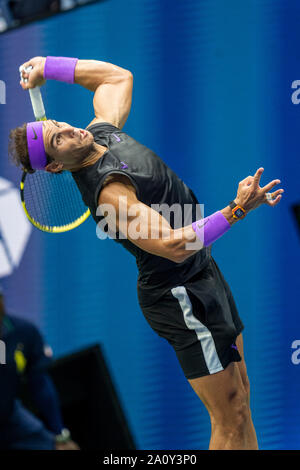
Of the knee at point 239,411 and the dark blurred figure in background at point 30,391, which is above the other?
the knee at point 239,411

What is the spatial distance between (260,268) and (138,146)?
48.7 inches

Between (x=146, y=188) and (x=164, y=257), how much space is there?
0.28 m

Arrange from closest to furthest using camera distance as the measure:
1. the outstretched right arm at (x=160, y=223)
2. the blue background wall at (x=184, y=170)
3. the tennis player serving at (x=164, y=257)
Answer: the outstretched right arm at (x=160, y=223) < the tennis player serving at (x=164, y=257) < the blue background wall at (x=184, y=170)

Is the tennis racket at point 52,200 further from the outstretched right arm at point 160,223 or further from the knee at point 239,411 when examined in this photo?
the knee at point 239,411

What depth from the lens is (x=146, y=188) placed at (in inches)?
115

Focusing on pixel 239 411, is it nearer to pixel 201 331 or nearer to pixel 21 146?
pixel 201 331

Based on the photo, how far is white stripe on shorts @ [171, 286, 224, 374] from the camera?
303 cm

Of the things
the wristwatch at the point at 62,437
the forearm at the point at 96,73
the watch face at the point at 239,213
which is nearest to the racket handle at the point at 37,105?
the forearm at the point at 96,73

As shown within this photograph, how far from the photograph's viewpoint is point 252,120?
3.96m

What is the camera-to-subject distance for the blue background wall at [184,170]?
393cm

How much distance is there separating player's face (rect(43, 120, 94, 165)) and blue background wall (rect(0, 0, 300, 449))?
3.88 feet

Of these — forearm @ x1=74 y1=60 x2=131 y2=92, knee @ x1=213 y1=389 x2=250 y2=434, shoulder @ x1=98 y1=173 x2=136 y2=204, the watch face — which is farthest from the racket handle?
knee @ x1=213 y1=389 x2=250 y2=434

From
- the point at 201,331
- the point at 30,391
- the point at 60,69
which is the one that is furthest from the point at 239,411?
the point at 60,69
